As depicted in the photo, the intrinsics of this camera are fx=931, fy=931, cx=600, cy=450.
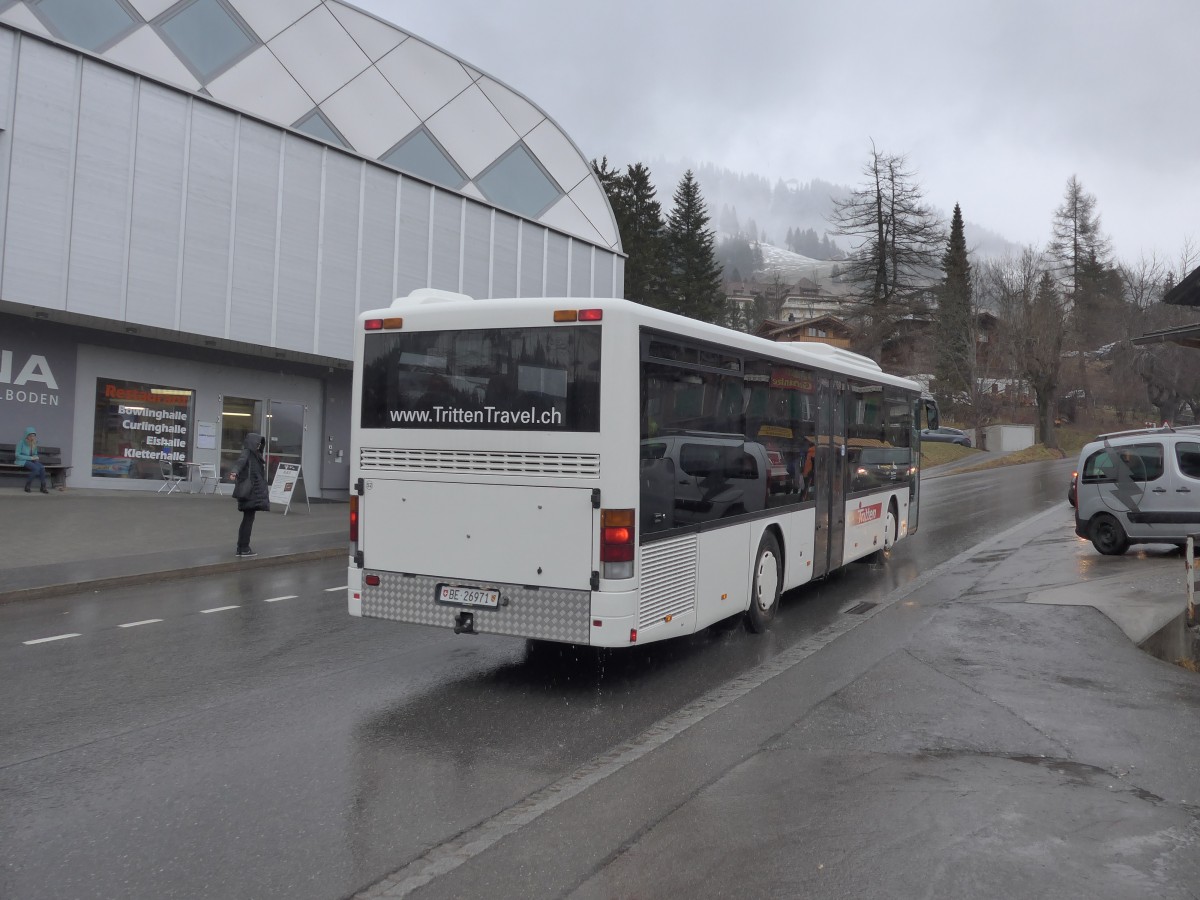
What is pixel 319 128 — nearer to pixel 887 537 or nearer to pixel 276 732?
pixel 887 537

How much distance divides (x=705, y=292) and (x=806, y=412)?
56745mm

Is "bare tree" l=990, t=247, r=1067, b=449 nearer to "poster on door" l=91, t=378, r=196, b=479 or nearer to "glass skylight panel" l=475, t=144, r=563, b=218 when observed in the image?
"glass skylight panel" l=475, t=144, r=563, b=218

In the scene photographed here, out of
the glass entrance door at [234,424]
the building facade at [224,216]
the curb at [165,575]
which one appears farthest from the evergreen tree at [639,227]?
the curb at [165,575]

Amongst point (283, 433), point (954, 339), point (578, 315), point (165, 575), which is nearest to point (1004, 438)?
point (954, 339)

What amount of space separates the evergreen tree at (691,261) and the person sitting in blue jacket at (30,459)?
4719 centimetres

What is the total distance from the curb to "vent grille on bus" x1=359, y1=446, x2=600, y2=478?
558 centimetres

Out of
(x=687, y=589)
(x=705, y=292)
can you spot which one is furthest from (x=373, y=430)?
(x=705, y=292)

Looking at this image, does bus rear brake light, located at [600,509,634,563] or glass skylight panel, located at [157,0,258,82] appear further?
glass skylight panel, located at [157,0,258,82]

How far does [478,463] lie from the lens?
689 centimetres

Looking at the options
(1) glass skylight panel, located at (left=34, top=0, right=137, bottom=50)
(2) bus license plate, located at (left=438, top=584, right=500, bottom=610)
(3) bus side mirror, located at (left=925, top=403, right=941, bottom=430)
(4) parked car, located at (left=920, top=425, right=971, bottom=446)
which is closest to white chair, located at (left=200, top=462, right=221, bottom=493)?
(1) glass skylight panel, located at (left=34, top=0, right=137, bottom=50)

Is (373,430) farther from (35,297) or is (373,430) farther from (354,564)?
(35,297)

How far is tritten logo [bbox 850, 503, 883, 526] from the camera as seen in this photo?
1143 centimetres

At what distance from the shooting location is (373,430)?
738 cm

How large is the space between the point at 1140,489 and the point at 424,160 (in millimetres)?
19829
